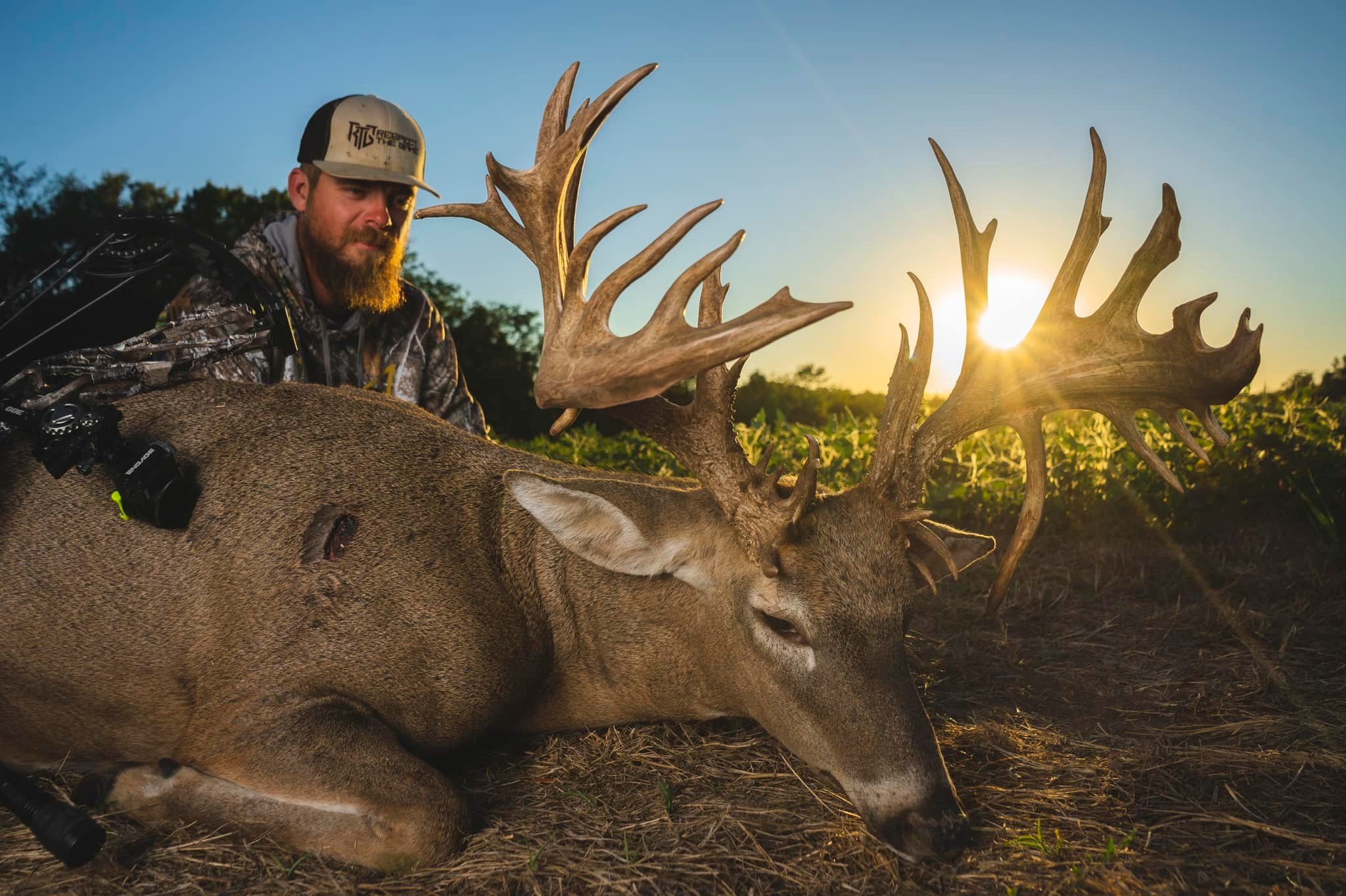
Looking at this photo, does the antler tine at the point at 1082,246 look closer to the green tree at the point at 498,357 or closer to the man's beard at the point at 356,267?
the man's beard at the point at 356,267

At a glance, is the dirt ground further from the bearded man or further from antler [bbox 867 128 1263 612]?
the bearded man

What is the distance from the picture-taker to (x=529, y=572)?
3.78 m

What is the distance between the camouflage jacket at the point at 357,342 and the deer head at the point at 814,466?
2162 mm

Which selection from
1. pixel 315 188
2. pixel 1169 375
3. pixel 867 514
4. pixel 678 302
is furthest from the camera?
pixel 315 188

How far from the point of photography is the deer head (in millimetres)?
3025

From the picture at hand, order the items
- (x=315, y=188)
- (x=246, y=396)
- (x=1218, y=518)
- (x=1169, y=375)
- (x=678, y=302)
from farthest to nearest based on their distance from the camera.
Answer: (x=1218, y=518)
(x=315, y=188)
(x=246, y=396)
(x=1169, y=375)
(x=678, y=302)

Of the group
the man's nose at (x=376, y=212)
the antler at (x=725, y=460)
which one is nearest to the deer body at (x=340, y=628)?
the antler at (x=725, y=460)

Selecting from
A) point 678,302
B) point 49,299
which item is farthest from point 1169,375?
point 49,299

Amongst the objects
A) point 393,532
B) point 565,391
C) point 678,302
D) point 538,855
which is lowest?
point 538,855

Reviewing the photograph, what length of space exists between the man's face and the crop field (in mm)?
3419

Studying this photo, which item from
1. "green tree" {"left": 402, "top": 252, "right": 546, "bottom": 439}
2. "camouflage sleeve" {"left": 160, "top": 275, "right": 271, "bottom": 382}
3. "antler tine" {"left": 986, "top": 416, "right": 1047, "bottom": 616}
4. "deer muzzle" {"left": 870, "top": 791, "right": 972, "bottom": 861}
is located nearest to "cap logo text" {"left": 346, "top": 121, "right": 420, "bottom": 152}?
"camouflage sleeve" {"left": 160, "top": 275, "right": 271, "bottom": 382}

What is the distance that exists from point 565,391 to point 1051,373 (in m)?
2.01

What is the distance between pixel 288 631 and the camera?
128 inches

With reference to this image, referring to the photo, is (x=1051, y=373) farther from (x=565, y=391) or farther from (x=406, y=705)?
(x=406, y=705)
